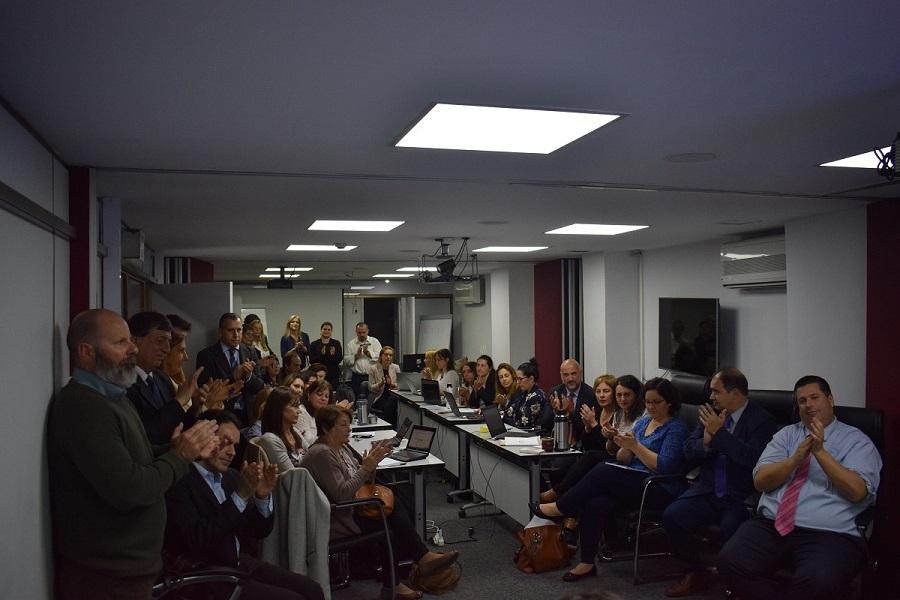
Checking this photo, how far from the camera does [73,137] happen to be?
304 cm

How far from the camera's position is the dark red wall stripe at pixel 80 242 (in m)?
3.41

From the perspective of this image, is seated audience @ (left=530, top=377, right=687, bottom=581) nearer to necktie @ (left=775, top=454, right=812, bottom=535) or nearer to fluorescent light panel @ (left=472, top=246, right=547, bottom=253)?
necktie @ (left=775, top=454, right=812, bottom=535)

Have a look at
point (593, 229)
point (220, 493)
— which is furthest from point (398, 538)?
point (593, 229)

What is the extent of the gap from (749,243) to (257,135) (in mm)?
5441

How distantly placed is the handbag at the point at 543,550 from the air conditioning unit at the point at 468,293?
8.62 meters

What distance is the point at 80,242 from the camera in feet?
11.5

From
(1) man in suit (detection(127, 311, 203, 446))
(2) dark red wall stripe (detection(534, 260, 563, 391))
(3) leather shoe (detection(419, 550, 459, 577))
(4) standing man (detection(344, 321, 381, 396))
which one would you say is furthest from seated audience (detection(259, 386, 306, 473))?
(2) dark red wall stripe (detection(534, 260, 563, 391))

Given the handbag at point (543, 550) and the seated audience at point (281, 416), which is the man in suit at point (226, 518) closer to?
the seated audience at point (281, 416)

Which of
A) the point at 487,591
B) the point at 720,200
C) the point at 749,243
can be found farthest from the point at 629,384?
the point at 749,243

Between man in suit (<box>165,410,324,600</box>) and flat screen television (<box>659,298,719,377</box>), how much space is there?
538cm

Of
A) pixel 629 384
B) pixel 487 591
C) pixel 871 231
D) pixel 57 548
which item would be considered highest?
pixel 871 231

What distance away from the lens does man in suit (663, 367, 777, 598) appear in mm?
4176

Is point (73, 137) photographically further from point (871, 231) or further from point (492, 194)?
point (871, 231)

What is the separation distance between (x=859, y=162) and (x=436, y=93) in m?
2.57
